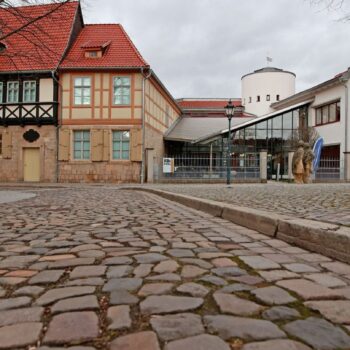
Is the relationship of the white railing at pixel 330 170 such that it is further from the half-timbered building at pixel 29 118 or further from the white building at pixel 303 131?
the half-timbered building at pixel 29 118

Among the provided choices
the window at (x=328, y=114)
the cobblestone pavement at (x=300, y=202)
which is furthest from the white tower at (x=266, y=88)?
the cobblestone pavement at (x=300, y=202)

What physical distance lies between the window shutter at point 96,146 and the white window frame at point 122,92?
2.05 m

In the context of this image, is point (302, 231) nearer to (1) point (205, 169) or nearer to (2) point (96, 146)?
(1) point (205, 169)

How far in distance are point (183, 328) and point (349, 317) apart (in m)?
0.87

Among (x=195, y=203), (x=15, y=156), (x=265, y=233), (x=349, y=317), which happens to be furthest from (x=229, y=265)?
(x=15, y=156)

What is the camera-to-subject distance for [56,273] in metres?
2.92

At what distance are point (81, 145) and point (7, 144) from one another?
4.51 meters

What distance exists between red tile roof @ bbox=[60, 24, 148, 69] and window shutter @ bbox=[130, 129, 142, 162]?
3.82 m

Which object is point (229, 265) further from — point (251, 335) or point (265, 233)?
point (265, 233)

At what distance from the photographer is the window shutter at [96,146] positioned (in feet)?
76.6

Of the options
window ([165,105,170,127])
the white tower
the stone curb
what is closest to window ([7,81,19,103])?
window ([165,105,170,127])

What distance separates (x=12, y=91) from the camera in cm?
2441

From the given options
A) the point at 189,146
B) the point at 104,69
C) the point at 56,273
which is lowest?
the point at 56,273

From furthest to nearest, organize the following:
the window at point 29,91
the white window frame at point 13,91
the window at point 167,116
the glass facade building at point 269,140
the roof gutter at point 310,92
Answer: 1. the window at point 167,116
2. the glass facade building at point 269,140
3. the roof gutter at point 310,92
4. the white window frame at point 13,91
5. the window at point 29,91
